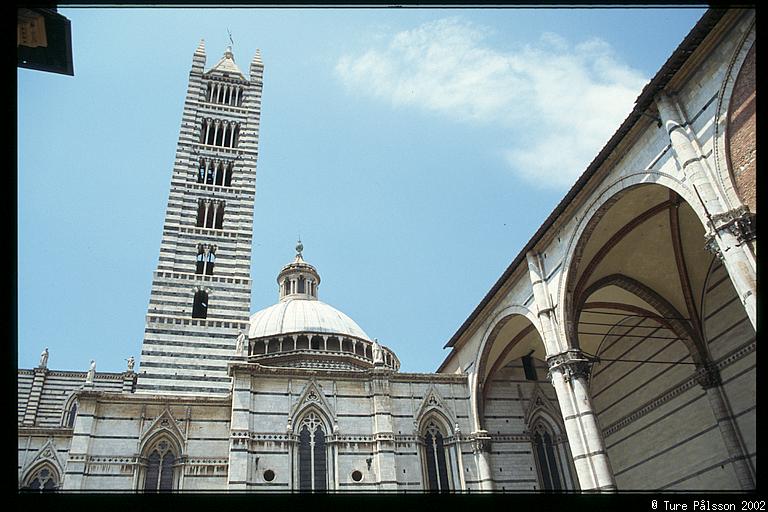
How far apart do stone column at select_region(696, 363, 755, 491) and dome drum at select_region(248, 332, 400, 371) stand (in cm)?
1421

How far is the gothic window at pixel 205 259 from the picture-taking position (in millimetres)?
24984

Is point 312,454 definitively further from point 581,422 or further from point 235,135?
point 235,135

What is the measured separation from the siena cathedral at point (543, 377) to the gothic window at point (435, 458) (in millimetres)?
52

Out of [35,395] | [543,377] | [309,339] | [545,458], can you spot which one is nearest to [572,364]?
[545,458]

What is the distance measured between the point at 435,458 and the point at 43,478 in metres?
13.7

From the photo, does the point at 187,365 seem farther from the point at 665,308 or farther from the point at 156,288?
the point at 665,308

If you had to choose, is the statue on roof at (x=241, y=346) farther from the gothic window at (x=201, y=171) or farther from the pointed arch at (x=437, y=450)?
the gothic window at (x=201, y=171)

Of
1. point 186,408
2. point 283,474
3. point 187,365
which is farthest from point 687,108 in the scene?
point 187,365

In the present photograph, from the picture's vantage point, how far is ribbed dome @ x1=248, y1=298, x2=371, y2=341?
94.4ft

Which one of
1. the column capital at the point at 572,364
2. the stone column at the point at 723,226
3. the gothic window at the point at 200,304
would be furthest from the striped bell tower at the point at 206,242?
the stone column at the point at 723,226

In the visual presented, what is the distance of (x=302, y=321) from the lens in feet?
96.6

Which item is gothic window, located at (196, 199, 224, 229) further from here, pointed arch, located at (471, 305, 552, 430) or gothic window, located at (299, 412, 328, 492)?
pointed arch, located at (471, 305, 552, 430)

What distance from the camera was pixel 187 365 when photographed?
21.9 meters
